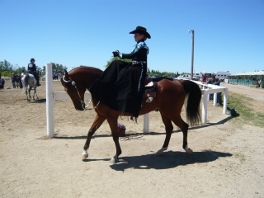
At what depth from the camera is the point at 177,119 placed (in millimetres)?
4621

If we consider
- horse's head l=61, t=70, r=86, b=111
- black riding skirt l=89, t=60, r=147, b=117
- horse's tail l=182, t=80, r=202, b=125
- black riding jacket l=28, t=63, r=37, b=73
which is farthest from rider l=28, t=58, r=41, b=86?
horse's tail l=182, t=80, r=202, b=125

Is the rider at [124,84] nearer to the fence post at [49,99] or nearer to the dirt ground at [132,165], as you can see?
the dirt ground at [132,165]

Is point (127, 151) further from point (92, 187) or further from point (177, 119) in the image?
point (92, 187)

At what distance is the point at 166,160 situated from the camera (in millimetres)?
4414

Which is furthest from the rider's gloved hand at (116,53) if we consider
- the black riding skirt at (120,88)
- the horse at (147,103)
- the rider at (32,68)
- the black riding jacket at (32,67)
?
the black riding jacket at (32,67)

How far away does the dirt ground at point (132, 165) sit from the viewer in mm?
3172

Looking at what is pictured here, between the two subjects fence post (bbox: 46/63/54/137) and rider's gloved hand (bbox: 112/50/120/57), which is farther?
fence post (bbox: 46/63/54/137)

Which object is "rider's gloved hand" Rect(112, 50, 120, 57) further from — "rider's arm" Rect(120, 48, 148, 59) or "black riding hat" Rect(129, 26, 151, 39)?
"black riding hat" Rect(129, 26, 151, 39)

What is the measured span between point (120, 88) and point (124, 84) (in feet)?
0.38

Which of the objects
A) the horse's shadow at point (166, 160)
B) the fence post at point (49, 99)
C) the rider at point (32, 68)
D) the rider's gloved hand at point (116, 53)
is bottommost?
the horse's shadow at point (166, 160)

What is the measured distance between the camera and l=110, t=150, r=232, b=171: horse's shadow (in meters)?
4.09

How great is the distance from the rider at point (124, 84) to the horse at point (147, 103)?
0.21 m

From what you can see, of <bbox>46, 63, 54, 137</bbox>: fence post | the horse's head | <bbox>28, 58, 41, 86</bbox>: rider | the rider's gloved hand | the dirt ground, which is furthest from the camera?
<bbox>28, 58, 41, 86</bbox>: rider

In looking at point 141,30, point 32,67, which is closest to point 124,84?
point 141,30
